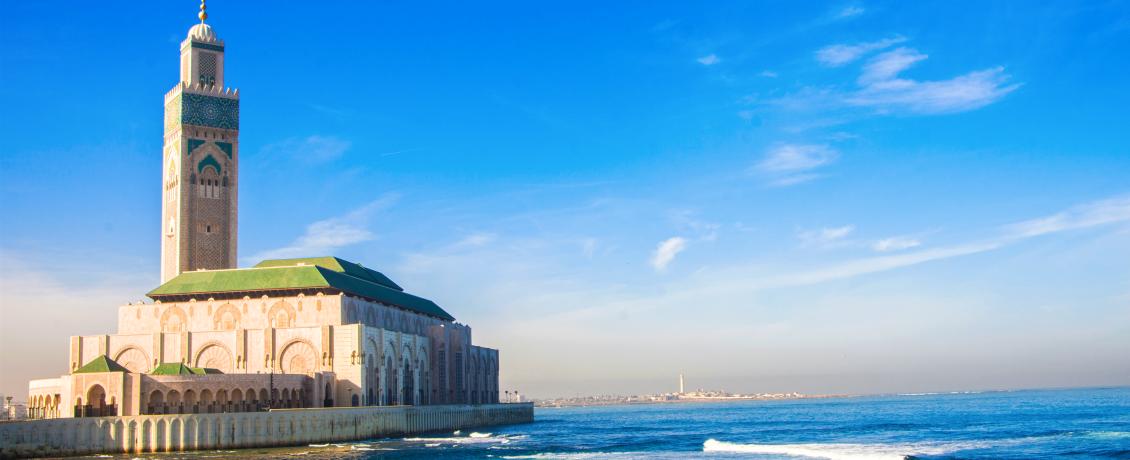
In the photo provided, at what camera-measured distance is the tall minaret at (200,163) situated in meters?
100

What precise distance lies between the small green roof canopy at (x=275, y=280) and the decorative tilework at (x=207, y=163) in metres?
9.35

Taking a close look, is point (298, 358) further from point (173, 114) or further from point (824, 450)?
point (824, 450)

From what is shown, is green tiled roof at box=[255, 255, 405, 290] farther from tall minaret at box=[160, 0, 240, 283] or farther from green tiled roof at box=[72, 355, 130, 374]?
green tiled roof at box=[72, 355, 130, 374]

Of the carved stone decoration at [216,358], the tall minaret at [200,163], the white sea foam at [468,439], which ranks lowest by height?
the white sea foam at [468,439]

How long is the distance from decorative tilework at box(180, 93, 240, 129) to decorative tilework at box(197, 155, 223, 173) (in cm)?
300

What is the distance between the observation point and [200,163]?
101m

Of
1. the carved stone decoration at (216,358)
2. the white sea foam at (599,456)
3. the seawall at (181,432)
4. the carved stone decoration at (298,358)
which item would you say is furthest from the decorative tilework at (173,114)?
the white sea foam at (599,456)

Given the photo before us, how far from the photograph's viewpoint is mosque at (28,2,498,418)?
238ft

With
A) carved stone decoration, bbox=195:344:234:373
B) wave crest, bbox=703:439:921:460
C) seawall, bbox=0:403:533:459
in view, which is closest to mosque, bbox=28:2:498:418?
carved stone decoration, bbox=195:344:234:373

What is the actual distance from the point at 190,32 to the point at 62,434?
49.3m

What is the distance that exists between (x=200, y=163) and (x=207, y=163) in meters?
0.63

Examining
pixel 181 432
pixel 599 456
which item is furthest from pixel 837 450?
pixel 181 432

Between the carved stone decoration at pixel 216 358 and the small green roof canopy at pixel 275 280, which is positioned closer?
the carved stone decoration at pixel 216 358

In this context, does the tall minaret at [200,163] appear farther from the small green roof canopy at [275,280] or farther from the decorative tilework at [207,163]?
the small green roof canopy at [275,280]
